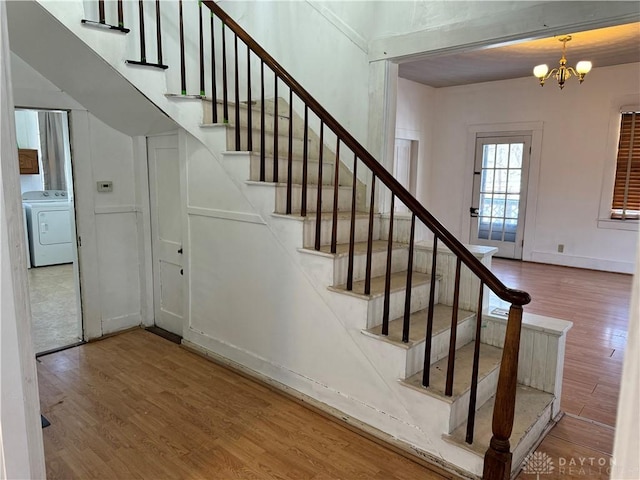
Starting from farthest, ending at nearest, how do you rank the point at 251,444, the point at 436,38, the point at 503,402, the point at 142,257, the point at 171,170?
the point at 142,257 → the point at 171,170 → the point at 436,38 → the point at 251,444 → the point at 503,402

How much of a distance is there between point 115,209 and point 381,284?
267cm

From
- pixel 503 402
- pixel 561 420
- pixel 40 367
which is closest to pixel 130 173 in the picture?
pixel 40 367

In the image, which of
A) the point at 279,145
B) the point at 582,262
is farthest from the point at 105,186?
the point at 582,262

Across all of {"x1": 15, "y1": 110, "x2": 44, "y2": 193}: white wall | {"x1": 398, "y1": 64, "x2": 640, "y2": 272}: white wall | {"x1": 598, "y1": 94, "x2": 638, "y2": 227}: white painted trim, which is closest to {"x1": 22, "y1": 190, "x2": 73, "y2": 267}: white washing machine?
{"x1": 15, "y1": 110, "x2": 44, "y2": 193}: white wall

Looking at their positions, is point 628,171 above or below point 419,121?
below

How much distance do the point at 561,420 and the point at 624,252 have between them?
15.2 feet

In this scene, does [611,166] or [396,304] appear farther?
[611,166]

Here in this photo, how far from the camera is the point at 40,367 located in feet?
11.2

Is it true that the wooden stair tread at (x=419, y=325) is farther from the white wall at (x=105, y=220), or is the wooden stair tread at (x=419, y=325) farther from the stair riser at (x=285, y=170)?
the white wall at (x=105, y=220)

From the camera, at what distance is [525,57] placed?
5578 millimetres

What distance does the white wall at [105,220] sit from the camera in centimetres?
374

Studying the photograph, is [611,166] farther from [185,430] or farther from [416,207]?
[185,430]

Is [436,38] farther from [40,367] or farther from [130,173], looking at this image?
[40,367]

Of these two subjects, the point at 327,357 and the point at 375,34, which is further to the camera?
the point at 375,34
